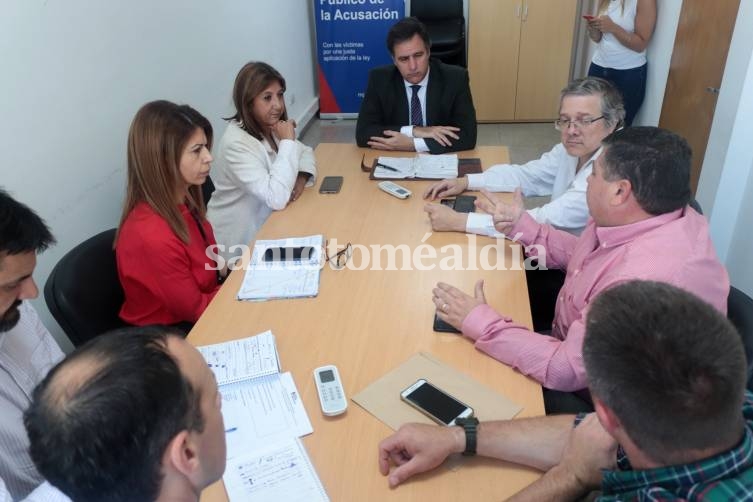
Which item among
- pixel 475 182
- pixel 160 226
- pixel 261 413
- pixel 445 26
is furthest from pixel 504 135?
pixel 261 413

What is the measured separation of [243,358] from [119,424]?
0.74 metres

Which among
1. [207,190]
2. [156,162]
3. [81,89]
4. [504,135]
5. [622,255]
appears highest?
[81,89]

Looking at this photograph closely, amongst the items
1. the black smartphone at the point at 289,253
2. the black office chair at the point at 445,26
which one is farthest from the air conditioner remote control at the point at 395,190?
the black office chair at the point at 445,26

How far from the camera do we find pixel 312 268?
1.88m

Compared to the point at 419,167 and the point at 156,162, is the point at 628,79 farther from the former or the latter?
the point at 156,162

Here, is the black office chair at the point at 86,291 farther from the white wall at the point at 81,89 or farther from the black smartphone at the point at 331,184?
the black smartphone at the point at 331,184

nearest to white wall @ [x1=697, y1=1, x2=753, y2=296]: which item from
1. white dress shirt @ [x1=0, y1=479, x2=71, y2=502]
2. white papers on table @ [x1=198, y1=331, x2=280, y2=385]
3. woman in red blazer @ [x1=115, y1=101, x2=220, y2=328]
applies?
white papers on table @ [x1=198, y1=331, x2=280, y2=385]

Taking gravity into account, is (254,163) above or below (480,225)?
above

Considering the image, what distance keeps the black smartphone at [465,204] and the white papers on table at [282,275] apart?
1.92ft

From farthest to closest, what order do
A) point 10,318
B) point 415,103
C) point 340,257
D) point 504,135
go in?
point 504,135
point 415,103
point 340,257
point 10,318

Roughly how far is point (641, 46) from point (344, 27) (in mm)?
2625

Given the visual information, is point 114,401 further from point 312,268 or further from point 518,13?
point 518,13

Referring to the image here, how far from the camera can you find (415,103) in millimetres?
3104

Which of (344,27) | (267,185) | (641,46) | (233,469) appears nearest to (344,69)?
(344,27)
